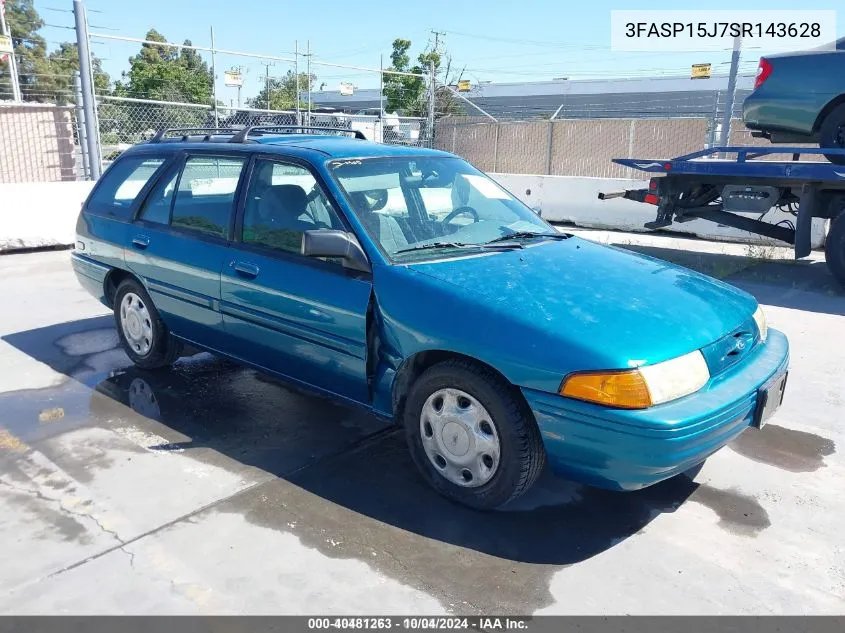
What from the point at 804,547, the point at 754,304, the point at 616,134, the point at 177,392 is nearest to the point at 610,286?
the point at 754,304

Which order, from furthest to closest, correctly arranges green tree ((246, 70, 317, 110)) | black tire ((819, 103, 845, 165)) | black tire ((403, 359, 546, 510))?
green tree ((246, 70, 317, 110)) < black tire ((819, 103, 845, 165)) < black tire ((403, 359, 546, 510))

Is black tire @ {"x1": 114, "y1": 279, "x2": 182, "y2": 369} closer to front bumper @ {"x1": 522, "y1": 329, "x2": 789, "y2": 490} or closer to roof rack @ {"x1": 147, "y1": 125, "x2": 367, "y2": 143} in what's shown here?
roof rack @ {"x1": 147, "y1": 125, "x2": 367, "y2": 143}

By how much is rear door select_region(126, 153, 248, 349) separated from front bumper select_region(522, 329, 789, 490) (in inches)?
88.9

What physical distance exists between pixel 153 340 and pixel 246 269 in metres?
1.35

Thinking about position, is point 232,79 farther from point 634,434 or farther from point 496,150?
point 634,434

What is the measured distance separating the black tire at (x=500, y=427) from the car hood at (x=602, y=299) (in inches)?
12.3

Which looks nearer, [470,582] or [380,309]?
[470,582]

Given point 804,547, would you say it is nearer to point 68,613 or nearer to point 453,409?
point 453,409

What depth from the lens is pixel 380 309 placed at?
3398 mm

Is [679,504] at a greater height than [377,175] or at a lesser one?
lesser

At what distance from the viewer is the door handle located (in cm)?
398

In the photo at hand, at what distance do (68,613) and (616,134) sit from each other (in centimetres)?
1536

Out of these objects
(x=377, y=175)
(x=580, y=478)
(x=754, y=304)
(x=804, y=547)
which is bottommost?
(x=804, y=547)

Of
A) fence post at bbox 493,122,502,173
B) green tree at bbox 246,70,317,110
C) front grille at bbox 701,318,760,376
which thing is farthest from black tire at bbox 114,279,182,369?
green tree at bbox 246,70,317,110
